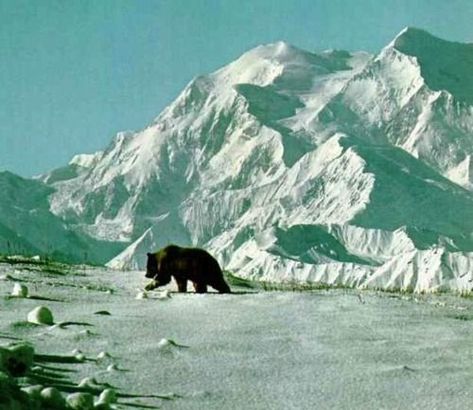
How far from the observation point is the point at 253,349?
11.9m

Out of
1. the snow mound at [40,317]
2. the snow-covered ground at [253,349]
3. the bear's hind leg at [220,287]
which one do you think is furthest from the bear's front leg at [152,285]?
the snow mound at [40,317]

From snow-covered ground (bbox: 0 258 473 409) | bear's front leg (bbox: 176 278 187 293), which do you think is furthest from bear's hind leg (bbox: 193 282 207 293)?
snow-covered ground (bbox: 0 258 473 409)

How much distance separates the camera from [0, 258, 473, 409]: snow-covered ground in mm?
9750

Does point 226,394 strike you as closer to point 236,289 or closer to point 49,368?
point 49,368

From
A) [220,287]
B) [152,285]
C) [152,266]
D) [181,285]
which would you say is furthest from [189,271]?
[152,266]

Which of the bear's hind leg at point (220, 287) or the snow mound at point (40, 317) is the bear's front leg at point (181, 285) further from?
the snow mound at point (40, 317)

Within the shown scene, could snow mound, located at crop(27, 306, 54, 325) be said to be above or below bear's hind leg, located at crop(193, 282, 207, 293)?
above

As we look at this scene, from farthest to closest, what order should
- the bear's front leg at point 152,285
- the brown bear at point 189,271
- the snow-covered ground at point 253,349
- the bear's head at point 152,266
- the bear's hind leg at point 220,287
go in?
1. the bear's head at point 152,266
2. the bear's hind leg at point 220,287
3. the brown bear at point 189,271
4. the bear's front leg at point 152,285
5. the snow-covered ground at point 253,349

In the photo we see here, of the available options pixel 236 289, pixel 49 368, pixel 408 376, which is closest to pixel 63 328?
Result: pixel 49 368

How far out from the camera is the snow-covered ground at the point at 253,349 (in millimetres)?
9750

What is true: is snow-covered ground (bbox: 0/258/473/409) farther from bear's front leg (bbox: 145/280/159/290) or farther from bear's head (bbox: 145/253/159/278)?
bear's head (bbox: 145/253/159/278)

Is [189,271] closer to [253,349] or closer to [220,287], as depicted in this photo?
[220,287]

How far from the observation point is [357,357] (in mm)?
11656

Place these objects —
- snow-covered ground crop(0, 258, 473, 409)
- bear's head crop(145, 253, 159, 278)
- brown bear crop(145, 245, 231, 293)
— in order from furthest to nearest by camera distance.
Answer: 1. bear's head crop(145, 253, 159, 278)
2. brown bear crop(145, 245, 231, 293)
3. snow-covered ground crop(0, 258, 473, 409)
